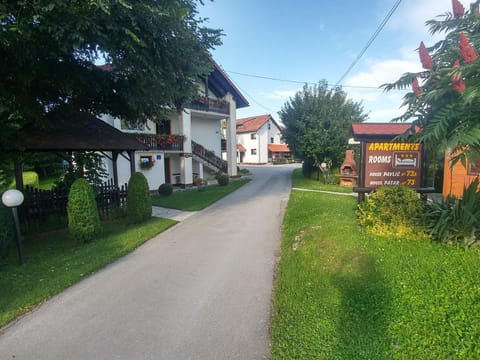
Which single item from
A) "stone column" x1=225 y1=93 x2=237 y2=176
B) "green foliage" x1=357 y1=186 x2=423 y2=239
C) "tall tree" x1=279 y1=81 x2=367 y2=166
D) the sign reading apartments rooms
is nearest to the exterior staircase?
"stone column" x1=225 y1=93 x2=237 y2=176

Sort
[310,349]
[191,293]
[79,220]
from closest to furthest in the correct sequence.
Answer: [310,349] < [191,293] < [79,220]

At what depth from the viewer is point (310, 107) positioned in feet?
A: 62.5

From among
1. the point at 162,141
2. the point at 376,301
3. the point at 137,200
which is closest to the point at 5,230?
the point at 137,200

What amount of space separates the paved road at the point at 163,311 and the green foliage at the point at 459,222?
131 inches

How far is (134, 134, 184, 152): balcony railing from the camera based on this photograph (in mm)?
17094

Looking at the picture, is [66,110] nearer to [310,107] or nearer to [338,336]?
[338,336]

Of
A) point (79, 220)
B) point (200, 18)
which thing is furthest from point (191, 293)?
point (200, 18)

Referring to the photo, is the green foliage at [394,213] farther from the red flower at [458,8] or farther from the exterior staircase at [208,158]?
the exterior staircase at [208,158]

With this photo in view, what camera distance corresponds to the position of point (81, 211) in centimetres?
691

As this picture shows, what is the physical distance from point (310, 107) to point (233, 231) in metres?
14.1

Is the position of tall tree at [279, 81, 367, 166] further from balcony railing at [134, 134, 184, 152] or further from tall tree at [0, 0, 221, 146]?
tall tree at [0, 0, 221, 146]

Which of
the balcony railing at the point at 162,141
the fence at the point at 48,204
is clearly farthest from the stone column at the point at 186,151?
the fence at the point at 48,204

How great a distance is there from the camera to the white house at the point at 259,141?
47.7 metres

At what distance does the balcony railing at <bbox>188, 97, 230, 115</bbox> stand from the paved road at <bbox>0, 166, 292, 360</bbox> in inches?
597
